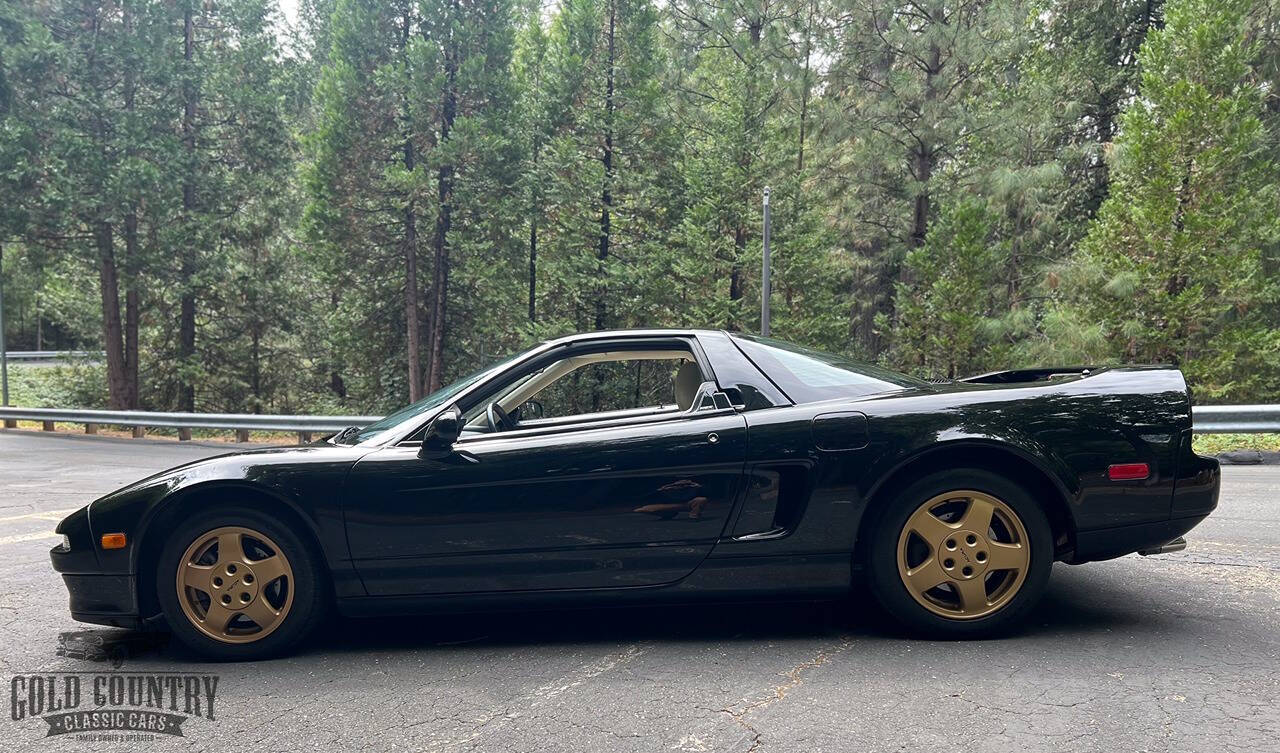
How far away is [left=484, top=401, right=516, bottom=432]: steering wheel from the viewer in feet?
12.7

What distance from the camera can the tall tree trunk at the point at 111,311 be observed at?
63.0 ft

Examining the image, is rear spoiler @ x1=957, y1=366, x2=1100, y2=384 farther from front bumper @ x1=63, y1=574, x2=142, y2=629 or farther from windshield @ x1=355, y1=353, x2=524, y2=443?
front bumper @ x1=63, y1=574, x2=142, y2=629

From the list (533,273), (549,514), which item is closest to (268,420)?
(533,273)

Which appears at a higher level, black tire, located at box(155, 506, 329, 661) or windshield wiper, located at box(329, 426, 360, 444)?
windshield wiper, located at box(329, 426, 360, 444)

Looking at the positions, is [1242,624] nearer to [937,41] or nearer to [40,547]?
[40,547]

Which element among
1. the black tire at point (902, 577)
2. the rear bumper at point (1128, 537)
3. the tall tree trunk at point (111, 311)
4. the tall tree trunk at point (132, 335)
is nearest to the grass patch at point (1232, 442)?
the rear bumper at point (1128, 537)

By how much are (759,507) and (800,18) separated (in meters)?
20.8

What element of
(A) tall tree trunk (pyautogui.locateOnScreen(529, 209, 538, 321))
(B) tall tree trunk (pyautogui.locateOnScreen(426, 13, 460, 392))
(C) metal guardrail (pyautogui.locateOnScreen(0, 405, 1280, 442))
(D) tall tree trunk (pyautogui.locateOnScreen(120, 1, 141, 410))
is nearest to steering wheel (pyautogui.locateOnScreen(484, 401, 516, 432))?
(C) metal guardrail (pyautogui.locateOnScreen(0, 405, 1280, 442))

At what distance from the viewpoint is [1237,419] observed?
9000 millimetres

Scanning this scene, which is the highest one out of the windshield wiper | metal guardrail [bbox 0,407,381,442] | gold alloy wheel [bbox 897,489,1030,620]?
the windshield wiper

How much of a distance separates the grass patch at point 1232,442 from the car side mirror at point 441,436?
9.18 m

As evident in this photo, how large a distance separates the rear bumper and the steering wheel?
8.36 feet

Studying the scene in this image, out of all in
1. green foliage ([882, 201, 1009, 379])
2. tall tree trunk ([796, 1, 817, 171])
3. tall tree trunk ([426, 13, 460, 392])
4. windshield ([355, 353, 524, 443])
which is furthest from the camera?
tall tree trunk ([796, 1, 817, 171])

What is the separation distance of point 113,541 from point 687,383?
8.52ft
